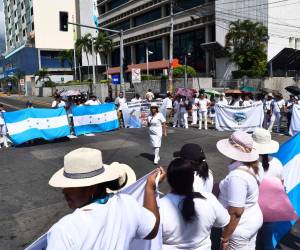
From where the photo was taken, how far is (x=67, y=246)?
188 centimetres

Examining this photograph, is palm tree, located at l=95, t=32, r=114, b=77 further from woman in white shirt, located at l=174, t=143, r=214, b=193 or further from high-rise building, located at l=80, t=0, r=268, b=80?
woman in white shirt, located at l=174, t=143, r=214, b=193

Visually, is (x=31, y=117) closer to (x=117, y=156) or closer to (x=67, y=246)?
(x=117, y=156)

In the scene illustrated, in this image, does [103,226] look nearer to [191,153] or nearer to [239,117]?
[191,153]

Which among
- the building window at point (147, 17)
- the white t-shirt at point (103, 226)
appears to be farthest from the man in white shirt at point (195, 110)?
the building window at point (147, 17)

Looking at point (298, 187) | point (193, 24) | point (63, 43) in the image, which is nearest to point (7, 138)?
point (298, 187)

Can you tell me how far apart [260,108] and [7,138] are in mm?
10577

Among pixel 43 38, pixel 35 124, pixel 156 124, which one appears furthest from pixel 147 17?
pixel 156 124

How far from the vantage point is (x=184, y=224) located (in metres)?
2.67

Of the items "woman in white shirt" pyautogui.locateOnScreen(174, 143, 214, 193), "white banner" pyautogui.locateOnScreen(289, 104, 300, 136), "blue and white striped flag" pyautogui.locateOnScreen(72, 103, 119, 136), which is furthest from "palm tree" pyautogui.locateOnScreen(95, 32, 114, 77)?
"woman in white shirt" pyautogui.locateOnScreen(174, 143, 214, 193)

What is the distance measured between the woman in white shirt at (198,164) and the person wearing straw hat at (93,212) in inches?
42.3

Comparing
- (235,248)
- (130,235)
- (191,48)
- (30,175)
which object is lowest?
(30,175)

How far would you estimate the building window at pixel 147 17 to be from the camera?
56.0m

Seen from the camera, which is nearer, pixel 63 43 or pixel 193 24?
pixel 193 24

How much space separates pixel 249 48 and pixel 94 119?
2258cm
